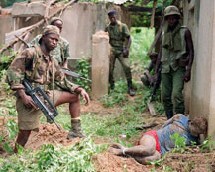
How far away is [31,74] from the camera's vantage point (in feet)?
21.5

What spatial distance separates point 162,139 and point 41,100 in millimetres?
1615

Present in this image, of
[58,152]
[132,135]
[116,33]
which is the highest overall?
[116,33]

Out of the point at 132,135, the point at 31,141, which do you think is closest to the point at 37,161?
the point at 31,141

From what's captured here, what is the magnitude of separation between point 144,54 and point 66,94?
52.3 feet

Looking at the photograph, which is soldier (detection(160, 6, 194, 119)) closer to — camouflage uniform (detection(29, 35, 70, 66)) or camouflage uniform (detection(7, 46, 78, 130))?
camouflage uniform (detection(29, 35, 70, 66))

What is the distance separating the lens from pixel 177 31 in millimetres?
8539

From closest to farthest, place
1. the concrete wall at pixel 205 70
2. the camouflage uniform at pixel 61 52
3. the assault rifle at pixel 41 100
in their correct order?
the assault rifle at pixel 41 100, the concrete wall at pixel 205 70, the camouflage uniform at pixel 61 52

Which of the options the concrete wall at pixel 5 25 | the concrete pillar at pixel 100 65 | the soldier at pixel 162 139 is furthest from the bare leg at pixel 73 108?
the concrete wall at pixel 5 25

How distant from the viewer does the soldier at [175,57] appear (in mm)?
8367

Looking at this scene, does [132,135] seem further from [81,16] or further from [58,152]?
[81,16]

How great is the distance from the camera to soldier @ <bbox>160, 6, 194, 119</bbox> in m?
8.37

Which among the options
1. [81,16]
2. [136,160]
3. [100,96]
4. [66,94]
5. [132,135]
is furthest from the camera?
[81,16]

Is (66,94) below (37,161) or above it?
above

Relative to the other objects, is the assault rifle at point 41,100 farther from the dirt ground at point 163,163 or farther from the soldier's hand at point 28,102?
the dirt ground at point 163,163
